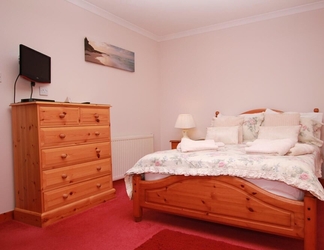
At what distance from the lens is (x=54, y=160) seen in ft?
7.68

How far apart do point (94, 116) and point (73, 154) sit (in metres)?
0.47

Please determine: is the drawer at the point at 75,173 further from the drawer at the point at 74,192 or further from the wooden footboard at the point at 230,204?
the wooden footboard at the point at 230,204

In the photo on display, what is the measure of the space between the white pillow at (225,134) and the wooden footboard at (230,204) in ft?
4.01

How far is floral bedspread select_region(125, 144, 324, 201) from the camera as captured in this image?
1.65 metres

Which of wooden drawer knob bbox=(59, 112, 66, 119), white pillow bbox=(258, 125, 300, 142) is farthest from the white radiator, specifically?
white pillow bbox=(258, 125, 300, 142)

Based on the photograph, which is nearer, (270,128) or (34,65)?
(34,65)

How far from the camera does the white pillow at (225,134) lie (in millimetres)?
3129

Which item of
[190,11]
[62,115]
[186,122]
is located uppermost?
[190,11]

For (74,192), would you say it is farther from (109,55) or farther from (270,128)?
(270,128)

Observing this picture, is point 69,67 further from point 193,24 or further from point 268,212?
point 268,212

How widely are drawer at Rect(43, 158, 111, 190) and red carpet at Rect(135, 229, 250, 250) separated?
1.02 m

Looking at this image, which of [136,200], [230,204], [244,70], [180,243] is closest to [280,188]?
[230,204]

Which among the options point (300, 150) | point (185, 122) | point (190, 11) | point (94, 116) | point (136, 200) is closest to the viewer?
point (300, 150)

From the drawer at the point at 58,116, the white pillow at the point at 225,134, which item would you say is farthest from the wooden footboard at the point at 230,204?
the white pillow at the point at 225,134
